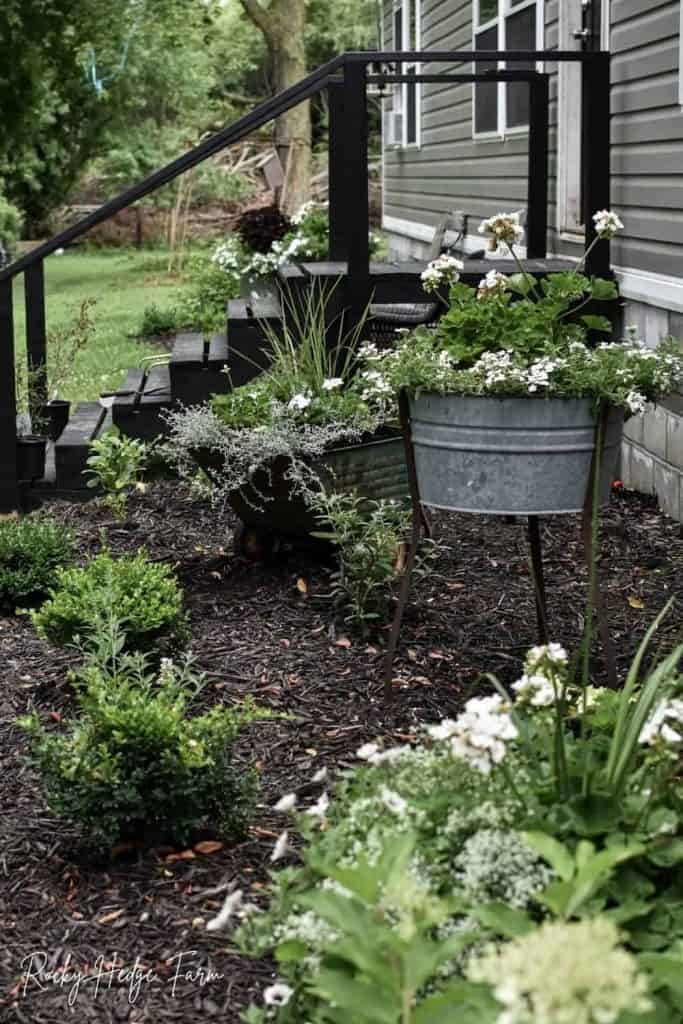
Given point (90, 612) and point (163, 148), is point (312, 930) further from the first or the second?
point (163, 148)

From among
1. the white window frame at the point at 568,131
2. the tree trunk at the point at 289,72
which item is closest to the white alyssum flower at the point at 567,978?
the white window frame at the point at 568,131

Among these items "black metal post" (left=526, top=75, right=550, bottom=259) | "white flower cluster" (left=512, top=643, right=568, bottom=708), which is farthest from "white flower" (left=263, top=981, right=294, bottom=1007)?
"black metal post" (left=526, top=75, right=550, bottom=259)

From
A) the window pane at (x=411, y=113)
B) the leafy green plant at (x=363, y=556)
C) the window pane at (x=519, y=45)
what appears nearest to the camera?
the leafy green plant at (x=363, y=556)

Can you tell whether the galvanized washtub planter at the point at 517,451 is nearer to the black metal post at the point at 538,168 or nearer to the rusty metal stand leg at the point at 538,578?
the rusty metal stand leg at the point at 538,578

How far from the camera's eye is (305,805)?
328 cm

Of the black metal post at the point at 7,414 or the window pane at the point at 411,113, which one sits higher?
the window pane at the point at 411,113

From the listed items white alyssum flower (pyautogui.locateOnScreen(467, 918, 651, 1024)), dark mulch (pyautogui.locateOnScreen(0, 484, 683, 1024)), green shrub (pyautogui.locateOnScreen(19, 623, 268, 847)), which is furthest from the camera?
green shrub (pyautogui.locateOnScreen(19, 623, 268, 847))

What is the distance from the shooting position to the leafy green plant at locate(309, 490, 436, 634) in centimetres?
443

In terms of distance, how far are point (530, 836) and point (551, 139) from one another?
6.50m

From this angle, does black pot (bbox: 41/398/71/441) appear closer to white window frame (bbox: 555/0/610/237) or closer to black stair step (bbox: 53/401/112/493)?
black stair step (bbox: 53/401/112/493)

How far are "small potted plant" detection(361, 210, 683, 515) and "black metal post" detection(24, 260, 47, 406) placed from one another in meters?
3.25

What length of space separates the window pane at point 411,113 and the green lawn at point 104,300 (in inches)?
132

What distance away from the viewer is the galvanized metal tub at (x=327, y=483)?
4723mm

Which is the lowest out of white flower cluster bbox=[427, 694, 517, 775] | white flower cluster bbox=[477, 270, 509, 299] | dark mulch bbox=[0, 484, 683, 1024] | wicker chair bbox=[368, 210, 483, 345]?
dark mulch bbox=[0, 484, 683, 1024]
